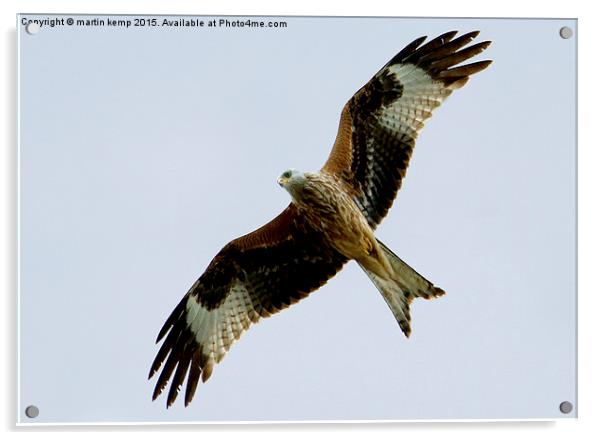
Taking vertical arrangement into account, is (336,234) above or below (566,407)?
above

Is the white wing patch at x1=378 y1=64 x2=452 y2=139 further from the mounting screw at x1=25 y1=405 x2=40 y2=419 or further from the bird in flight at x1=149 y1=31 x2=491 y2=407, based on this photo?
the mounting screw at x1=25 y1=405 x2=40 y2=419

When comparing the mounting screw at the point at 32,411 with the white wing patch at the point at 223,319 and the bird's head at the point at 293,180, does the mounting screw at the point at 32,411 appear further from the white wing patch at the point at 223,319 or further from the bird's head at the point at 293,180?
the bird's head at the point at 293,180

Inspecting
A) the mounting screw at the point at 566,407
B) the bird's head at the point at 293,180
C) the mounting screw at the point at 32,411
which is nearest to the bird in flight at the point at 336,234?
the bird's head at the point at 293,180

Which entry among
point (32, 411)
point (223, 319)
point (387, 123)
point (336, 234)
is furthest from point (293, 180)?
point (32, 411)

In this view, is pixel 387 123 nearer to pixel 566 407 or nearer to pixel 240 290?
pixel 240 290

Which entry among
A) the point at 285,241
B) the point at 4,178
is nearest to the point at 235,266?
the point at 285,241

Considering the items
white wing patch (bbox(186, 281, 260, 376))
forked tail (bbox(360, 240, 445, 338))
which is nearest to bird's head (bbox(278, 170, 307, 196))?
forked tail (bbox(360, 240, 445, 338))
